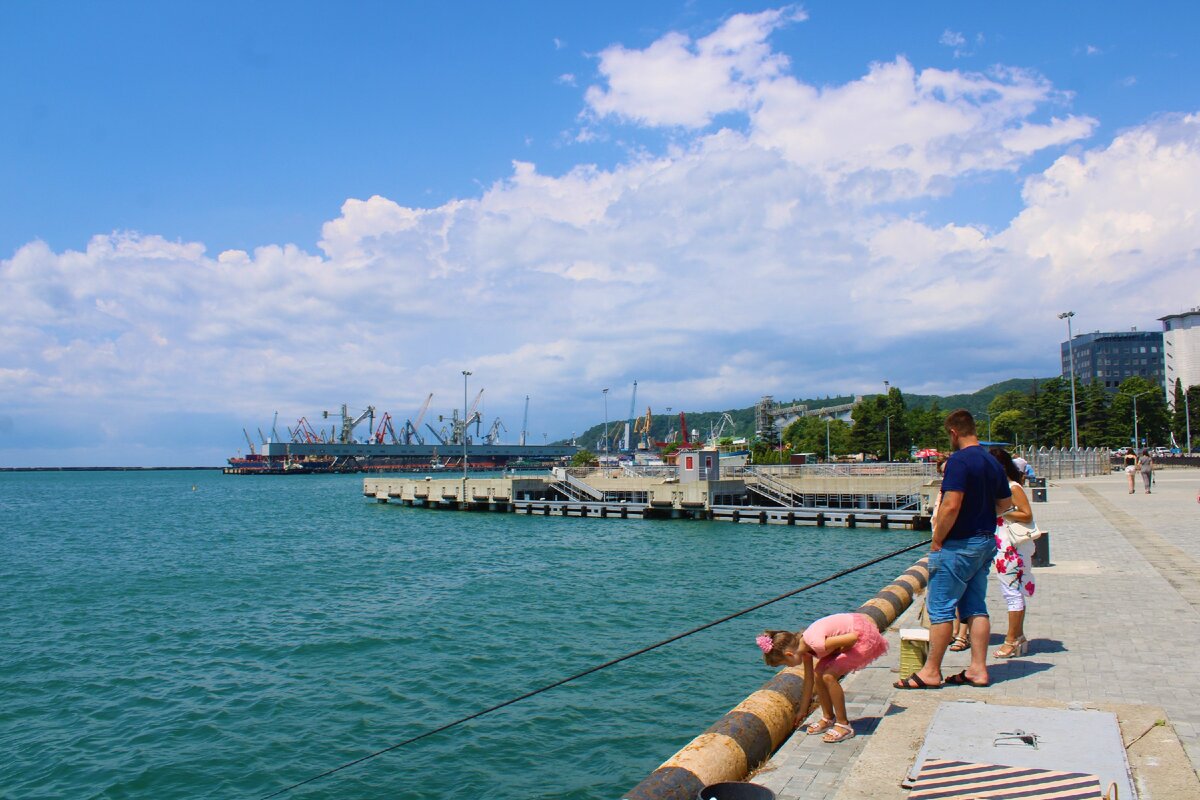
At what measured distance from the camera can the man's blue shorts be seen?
6.52 metres

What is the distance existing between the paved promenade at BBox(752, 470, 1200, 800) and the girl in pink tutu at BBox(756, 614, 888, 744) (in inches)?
9.9

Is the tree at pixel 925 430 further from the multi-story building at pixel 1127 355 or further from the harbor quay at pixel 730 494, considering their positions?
the multi-story building at pixel 1127 355

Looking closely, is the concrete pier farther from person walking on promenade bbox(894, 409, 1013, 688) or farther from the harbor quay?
person walking on promenade bbox(894, 409, 1013, 688)

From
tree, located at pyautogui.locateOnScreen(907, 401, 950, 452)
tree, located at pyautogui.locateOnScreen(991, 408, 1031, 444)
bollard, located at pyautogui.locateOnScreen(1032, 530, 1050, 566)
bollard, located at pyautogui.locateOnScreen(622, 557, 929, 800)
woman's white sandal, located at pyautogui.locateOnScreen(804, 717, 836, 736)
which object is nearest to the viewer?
bollard, located at pyautogui.locateOnScreen(622, 557, 929, 800)

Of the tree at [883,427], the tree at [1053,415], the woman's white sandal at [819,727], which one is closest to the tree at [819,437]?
the tree at [883,427]

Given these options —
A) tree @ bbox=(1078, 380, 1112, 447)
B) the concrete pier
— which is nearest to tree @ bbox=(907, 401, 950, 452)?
tree @ bbox=(1078, 380, 1112, 447)

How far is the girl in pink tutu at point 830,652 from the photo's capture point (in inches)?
229

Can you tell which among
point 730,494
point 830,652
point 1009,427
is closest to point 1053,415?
point 1009,427

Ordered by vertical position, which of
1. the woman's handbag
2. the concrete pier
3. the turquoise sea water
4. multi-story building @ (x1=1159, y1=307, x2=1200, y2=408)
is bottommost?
the turquoise sea water

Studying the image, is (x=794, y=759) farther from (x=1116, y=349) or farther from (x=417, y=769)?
(x=1116, y=349)

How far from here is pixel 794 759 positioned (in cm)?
580

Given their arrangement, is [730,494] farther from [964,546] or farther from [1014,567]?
[964,546]

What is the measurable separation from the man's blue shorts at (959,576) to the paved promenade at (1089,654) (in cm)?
69

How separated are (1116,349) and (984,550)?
186 metres
